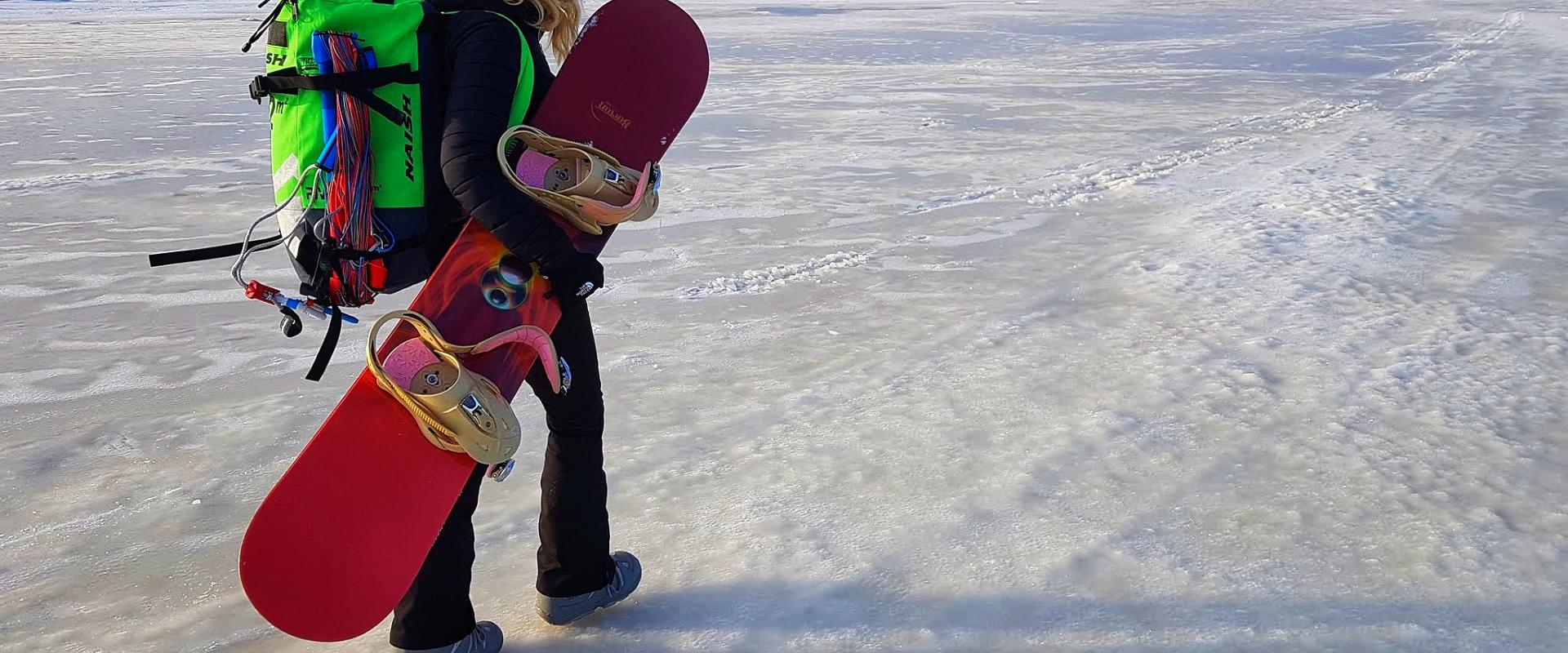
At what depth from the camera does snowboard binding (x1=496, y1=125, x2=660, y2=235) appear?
1.89 metres

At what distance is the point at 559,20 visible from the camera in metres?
1.93

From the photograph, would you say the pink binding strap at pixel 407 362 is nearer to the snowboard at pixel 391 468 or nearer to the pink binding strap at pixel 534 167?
the snowboard at pixel 391 468

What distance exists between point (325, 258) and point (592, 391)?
21.5 inches

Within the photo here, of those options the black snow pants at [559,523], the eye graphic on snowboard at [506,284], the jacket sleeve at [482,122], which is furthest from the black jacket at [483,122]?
the black snow pants at [559,523]

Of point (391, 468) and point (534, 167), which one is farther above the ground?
point (534, 167)

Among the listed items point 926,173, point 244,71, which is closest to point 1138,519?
point 926,173

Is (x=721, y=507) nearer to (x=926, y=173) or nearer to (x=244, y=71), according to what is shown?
(x=926, y=173)

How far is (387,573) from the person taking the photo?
186 cm

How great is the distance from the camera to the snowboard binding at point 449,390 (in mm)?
1839

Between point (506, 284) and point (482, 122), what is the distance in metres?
0.32

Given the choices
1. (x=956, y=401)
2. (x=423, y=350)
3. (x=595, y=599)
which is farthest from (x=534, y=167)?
(x=956, y=401)

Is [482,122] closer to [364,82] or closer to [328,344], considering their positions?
[364,82]

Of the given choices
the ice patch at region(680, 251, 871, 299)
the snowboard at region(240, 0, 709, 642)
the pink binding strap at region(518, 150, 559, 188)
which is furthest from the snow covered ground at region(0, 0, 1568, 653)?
the pink binding strap at region(518, 150, 559, 188)

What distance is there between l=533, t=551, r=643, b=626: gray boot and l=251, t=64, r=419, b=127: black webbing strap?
39.9 inches
